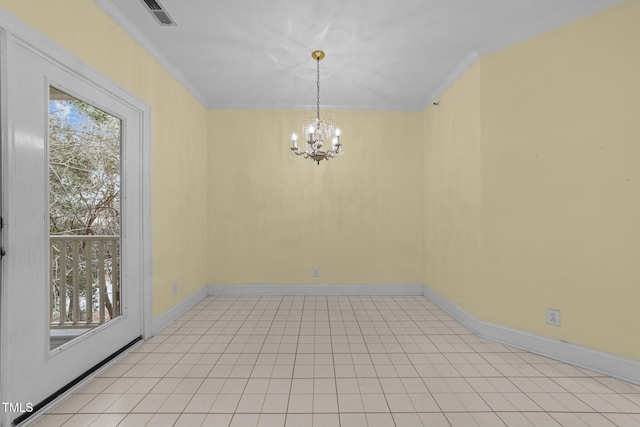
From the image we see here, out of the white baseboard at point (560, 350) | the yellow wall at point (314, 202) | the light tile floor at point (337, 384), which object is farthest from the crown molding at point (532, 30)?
the light tile floor at point (337, 384)

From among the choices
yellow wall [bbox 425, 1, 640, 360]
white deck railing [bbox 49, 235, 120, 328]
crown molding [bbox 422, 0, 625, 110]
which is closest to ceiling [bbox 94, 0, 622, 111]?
crown molding [bbox 422, 0, 625, 110]

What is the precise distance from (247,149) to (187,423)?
11.7 ft

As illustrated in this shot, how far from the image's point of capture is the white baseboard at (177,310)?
3.10 metres

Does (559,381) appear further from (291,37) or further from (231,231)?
(231,231)

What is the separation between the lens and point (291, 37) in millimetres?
2811

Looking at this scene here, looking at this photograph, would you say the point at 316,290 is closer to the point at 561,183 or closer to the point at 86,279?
the point at 86,279

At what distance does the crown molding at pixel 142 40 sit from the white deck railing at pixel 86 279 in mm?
1834

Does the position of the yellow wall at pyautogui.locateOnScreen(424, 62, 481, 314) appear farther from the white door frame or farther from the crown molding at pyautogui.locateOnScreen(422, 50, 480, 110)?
the white door frame

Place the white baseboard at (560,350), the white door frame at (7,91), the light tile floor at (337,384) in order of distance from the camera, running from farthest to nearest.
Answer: the white baseboard at (560,350)
the light tile floor at (337,384)
the white door frame at (7,91)

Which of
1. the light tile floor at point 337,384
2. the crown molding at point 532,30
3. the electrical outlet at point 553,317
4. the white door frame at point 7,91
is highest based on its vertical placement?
the crown molding at point 532,30

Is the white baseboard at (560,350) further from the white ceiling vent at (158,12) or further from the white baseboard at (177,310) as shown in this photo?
the white ceiling vent at (158,12)

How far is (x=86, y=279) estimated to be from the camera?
8.68 ft

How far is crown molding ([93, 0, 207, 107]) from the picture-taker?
2376 millimetres

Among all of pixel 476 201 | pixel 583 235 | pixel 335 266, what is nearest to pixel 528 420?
pixel 583 235
